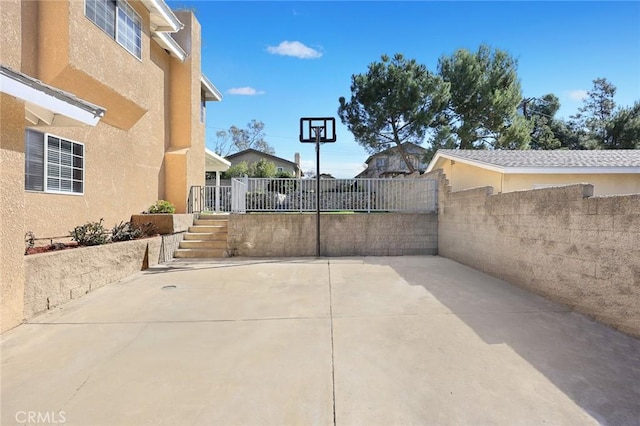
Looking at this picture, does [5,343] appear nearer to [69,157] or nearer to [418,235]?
[69,157]

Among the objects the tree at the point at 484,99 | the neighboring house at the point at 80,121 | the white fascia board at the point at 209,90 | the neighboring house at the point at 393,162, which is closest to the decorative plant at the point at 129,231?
the neighboring house at the point at 80,121

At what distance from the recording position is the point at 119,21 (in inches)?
311

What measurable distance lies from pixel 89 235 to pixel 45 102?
3174 millimetres

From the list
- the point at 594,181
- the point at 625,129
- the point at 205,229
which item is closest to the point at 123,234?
the point at 205,229

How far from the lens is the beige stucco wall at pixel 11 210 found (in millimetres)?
3709

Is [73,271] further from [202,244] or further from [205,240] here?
[205,240]

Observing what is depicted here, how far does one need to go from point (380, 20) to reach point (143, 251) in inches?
462

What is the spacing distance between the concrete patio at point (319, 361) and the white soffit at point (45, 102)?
9.58ft

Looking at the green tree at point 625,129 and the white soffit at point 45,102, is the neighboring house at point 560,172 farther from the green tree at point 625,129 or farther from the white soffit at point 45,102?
the green tree at point 625,129

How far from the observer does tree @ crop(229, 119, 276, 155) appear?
44.8 metres

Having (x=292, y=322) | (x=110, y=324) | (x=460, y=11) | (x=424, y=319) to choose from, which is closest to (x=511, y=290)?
(x=424, y=319)

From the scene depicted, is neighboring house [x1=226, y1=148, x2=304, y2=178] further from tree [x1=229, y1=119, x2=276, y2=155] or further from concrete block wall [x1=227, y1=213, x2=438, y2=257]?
concrete block wall [x1=227, y1=213, x2=438, y2=257]

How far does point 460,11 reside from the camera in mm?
10242

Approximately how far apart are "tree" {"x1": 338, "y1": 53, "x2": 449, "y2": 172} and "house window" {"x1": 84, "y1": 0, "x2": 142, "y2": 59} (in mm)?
14465
